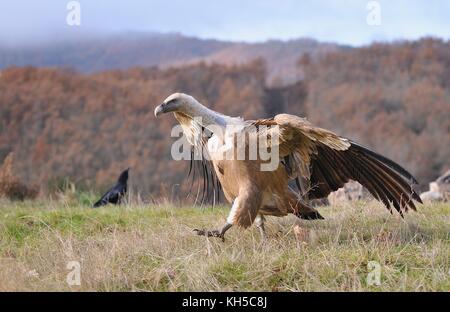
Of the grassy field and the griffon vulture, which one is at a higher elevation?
the griffon vulture

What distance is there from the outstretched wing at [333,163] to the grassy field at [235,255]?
381 millimetres

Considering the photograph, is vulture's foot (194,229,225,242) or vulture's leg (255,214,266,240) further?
vulture's leg (255,214,266,240)

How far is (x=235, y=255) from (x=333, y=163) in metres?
1.40

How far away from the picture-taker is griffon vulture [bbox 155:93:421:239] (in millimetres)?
5688

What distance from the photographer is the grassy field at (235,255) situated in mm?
4816

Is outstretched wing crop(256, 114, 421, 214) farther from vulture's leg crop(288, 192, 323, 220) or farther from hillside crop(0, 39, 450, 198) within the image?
hillside crop(0, 39, 450, 198)

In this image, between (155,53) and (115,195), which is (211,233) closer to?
(115,195)

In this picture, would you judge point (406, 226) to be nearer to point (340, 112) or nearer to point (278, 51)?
point (340, 112)

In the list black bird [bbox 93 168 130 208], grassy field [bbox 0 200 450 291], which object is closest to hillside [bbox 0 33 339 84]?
black bird [bbox 93 168 130 208]

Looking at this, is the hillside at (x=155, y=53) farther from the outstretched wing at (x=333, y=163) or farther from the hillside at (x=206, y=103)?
the outstretched wing at (x=333, y=163)

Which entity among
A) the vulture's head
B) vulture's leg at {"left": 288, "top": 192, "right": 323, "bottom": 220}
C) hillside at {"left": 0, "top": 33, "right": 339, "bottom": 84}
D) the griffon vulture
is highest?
hillside at {"left": 0, "top": 33, "right": 339, "bottom": 84}

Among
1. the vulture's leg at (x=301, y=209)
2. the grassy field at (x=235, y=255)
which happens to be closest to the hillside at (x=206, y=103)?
the grassy field at (x=235, y=255)

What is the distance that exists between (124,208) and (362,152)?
3.40 metres

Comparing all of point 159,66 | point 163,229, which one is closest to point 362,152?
point 163,229
